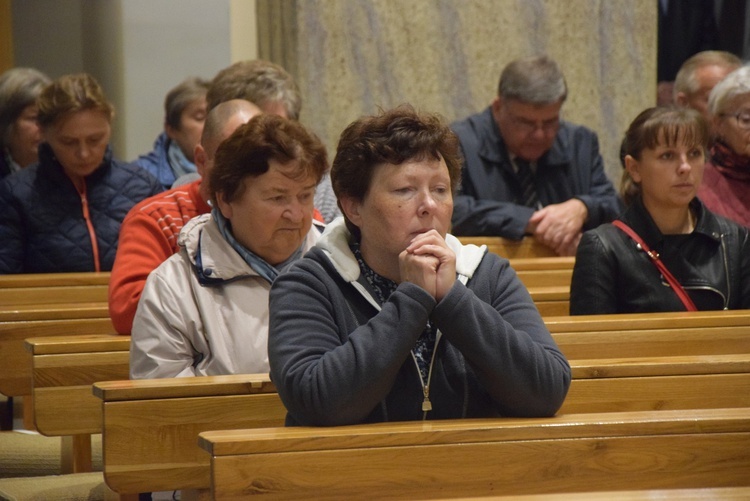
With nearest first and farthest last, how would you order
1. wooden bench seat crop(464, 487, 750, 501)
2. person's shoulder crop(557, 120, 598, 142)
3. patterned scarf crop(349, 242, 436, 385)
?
wooden bench seat crop(464, 487, 750, 501) < patterned scarf crop(349, 242, 436, 385) < person's shoulder crop(557, 120, 598, 142)

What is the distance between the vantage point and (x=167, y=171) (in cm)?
528

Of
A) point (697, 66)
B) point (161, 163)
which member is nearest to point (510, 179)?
point (697, 66)

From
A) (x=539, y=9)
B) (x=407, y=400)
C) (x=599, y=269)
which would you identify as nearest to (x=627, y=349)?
(x=599, y=269)

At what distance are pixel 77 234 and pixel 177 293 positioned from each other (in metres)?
1.75

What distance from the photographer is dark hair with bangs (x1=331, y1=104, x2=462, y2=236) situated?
7.65 ft

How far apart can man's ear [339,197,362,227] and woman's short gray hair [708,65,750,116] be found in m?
2.40

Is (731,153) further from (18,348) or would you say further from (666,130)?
(18,348)

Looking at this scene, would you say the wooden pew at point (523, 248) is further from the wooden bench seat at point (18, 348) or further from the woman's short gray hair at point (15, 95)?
the woman's short gray hair at point (15, 95)

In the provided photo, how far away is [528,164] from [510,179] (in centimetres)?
11

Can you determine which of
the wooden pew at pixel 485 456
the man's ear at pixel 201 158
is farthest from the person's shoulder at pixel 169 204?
the wooden pew at pixel 485 456

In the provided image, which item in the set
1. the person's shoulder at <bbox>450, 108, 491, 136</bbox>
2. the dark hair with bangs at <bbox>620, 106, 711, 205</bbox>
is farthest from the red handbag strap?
the person's shoulder at <bbox>450, 108, 491, 136</bbox>

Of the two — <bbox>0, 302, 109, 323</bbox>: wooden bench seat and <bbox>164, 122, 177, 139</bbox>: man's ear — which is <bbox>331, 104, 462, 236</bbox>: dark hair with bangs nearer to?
<bbox>0, 302, 109, 323</bbox>: wooden bench seat

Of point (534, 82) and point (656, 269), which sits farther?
point (534, 82)

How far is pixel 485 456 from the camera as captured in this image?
6.81 feet
